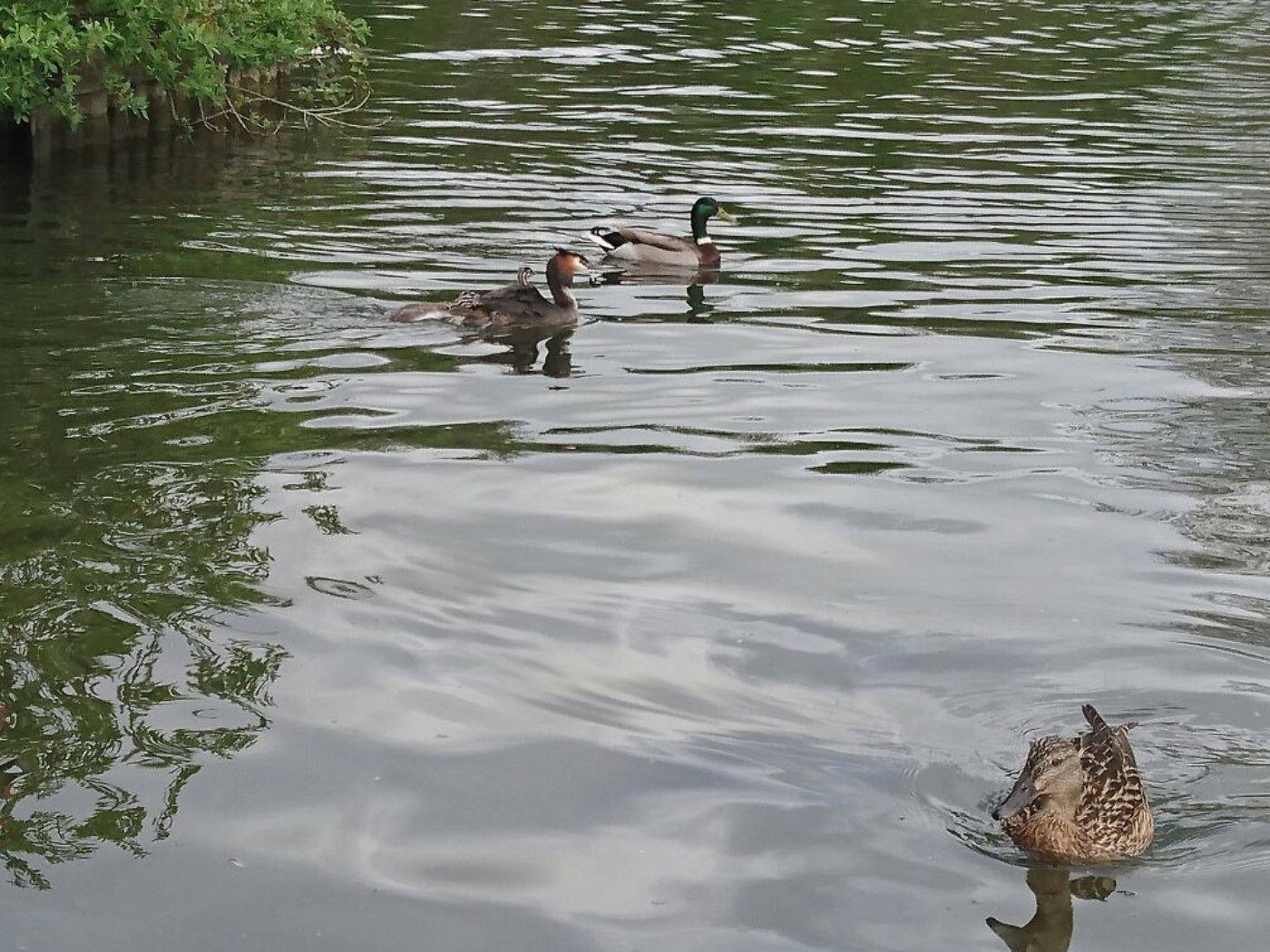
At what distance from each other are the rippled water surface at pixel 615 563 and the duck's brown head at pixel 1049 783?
0.23 metres

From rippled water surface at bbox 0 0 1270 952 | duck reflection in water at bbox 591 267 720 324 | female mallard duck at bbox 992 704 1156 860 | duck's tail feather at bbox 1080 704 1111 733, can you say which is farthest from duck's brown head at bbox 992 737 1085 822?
duck reflection in water at bbox 591 267 720 324

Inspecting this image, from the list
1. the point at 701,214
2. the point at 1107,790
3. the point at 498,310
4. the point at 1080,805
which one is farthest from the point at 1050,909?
the point at 701,214

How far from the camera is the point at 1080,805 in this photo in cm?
735

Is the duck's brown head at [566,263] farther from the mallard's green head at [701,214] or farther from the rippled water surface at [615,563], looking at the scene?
the mallard's green head at [701,214]

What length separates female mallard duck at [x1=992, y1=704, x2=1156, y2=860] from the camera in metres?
7.36

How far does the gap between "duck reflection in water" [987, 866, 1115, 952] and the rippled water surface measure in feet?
0.10

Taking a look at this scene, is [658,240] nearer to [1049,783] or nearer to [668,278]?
[668,278]

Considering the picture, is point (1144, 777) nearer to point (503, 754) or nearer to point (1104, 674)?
point (1104, 674)

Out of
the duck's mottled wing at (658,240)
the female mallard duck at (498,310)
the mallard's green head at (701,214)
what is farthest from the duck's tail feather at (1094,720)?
the mallard's green head at (701,214)

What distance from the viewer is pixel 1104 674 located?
916 centimetres

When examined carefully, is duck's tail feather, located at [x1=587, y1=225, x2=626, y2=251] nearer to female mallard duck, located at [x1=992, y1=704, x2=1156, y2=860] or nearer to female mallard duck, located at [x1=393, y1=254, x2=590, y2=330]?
female mallard duck, located at [x1=393, y1=254, x2=590, y2=330]

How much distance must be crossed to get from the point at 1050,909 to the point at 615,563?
3764 millimetres

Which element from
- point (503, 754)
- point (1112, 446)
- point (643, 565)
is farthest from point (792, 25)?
point (503, 754)

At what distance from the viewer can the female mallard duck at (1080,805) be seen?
290 inches
